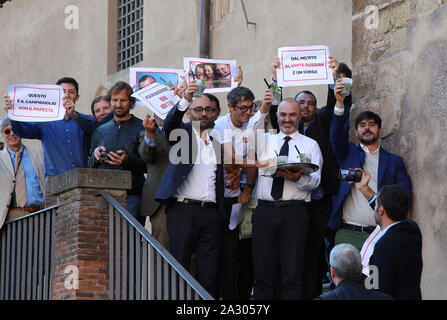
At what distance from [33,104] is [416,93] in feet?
13.3

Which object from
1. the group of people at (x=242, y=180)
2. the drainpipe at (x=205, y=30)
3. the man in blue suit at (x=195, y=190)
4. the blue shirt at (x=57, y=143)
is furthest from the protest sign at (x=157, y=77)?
the drainpipe at (x=205, y=30)

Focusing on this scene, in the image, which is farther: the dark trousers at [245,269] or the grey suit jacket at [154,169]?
the dark trousers at [245,269]

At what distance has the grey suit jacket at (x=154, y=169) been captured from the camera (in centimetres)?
941

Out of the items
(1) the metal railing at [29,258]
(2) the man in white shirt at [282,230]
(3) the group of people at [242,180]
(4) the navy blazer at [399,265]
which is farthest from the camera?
(1) the metal railing at [29,258]

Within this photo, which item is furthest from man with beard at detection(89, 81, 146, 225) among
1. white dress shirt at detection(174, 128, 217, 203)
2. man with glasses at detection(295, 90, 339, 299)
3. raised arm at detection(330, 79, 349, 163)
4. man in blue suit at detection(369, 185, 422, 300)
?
man in blue suit at detection(369, 185, 422, 300)

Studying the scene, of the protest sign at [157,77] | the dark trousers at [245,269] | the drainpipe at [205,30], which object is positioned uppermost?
the drainpipe at [205,30]

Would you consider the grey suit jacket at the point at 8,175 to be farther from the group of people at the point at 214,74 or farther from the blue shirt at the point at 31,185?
the group of people at the point at 214,74

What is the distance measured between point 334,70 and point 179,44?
7327 mm

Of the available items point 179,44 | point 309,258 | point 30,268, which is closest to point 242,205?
point 309,258

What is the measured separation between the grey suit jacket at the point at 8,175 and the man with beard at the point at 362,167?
3262 mm

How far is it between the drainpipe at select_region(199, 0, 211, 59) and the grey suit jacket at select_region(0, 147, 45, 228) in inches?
224

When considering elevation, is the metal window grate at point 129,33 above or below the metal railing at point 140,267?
above

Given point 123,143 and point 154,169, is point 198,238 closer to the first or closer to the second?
point 154,169

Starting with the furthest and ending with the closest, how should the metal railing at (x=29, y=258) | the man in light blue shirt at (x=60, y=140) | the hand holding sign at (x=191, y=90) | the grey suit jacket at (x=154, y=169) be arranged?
the man in light blue shirt at (x=60, y=140), the grey suit jacket at (x=154, y=169), the metal railing at (x=29, y=258), the hand holding sign at (x=191, y=90)
